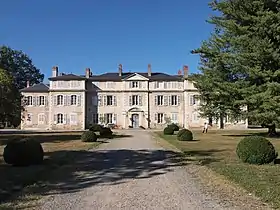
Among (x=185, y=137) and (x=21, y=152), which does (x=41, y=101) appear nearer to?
(x=185, y=137)

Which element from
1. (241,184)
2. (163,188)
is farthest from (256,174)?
(163,188)

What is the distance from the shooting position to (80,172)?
11.6 m

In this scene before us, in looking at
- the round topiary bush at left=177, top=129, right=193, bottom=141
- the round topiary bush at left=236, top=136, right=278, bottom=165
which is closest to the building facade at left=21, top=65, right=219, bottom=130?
the round topiary bush at left=177, top=129, right=193, bottom=141

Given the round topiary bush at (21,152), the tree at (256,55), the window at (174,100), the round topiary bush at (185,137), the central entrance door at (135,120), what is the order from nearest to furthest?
the round topiary bush at (21,152) → the round topiary bush at (185,137) → the tree at (256,55) → the central entrance door at (135,120) → the window at (174,100)

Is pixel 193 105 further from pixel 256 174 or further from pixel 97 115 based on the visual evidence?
pixel 256 174

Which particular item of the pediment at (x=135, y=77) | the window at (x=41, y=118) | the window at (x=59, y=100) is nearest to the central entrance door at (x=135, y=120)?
the pediment at (x=135, y=77)

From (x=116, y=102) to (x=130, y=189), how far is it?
5177 cm

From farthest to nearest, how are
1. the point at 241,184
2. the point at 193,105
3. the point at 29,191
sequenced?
the point at 193,105 → the point at 241,184 → the point at 29,191

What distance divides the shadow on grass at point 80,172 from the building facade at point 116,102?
44.5 m

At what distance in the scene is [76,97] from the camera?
195ft

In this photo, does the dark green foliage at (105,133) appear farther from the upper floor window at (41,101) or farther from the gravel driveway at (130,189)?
the upper floor window at (41,101)

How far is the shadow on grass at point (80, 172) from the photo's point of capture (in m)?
9.04

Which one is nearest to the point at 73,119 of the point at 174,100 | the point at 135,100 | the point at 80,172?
the point at 135,100

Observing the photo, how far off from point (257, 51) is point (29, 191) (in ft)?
79.7
